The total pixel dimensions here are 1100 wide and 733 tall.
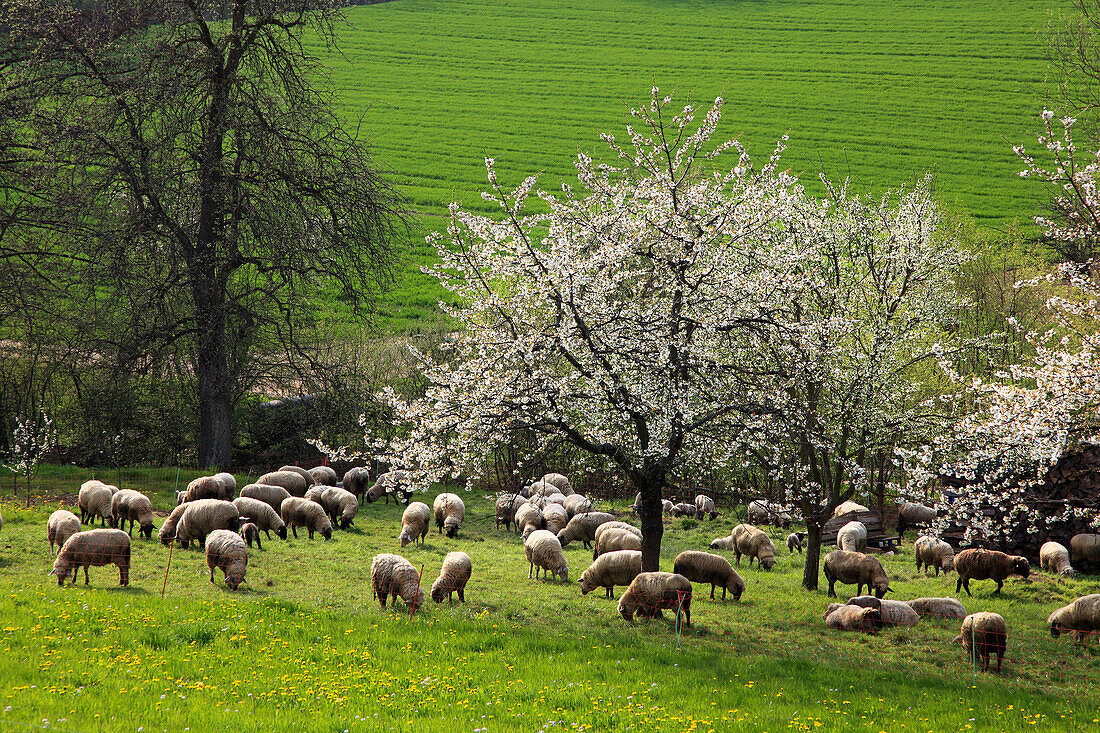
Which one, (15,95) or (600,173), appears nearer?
(600,173)

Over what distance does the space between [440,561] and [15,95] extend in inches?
683

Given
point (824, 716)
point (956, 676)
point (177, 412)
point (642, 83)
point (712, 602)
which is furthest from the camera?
point (642, 83)

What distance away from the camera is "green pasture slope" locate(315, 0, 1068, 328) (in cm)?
4828

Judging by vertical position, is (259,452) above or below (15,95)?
below

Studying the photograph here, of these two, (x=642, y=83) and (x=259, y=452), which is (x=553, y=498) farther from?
(x=642, y=83)

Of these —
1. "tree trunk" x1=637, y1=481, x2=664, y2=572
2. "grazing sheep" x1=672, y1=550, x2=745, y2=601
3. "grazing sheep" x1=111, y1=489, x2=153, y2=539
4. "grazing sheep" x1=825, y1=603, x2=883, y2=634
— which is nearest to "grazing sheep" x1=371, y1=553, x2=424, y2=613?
"tree trunk" x1=637, y1=481, x2=664, y2=572

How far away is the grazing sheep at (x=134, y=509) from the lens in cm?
1517

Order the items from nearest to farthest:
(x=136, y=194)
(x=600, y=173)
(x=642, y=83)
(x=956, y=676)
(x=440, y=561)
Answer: (x=956, y=676) < (x=600, y=173) < (x=440, y=561) < (x=136, y=194) < (x=642, y=83)

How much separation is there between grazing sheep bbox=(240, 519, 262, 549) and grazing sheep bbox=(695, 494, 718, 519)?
489 inches

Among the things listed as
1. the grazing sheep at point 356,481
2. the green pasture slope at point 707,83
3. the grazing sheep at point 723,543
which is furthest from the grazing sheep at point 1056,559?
the green pasture slope at point 707,83

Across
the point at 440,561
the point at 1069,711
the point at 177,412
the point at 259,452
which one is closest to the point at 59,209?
the point at 177,412

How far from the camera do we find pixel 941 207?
29.6 meters

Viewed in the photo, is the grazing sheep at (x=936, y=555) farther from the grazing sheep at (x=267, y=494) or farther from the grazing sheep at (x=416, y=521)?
the grazing sheep at (x=267, y=494)

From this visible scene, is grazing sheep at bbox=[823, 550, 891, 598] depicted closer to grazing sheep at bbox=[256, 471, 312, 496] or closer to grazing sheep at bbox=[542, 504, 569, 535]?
grazing sheep at bbox=[542, 504, 569, 535]
